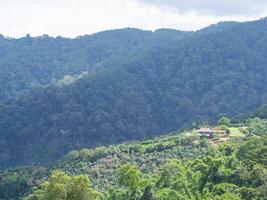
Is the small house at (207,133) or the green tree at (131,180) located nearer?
the green tree at (131,180)

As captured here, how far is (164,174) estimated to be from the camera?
242 feet

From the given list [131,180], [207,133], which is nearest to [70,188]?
[131,180]

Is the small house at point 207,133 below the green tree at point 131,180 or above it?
above

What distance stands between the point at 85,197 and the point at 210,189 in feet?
61.4

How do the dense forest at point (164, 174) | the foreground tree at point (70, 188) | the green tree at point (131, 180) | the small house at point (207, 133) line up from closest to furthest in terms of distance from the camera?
the foreground tree at point (70, 188), the dense forest at point (164, 174), the green tree at point (131, 180), the small house at point (207, 133)

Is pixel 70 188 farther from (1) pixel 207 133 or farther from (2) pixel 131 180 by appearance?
(1) pixel 207 133

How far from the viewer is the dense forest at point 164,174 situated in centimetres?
5761

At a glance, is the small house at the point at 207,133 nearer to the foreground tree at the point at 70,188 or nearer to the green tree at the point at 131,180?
the green tree at the point at 131,180

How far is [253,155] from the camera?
7212 cm

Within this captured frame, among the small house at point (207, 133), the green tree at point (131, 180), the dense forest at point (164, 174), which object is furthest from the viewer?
the small house at point (207, 133)

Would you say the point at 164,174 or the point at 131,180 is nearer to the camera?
the point at 131,180

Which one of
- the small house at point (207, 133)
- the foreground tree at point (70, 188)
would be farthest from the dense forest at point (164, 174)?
the small house at point (207, 133)

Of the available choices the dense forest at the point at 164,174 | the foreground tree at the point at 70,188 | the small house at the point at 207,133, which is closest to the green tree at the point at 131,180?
the dense forest at the point at 164,174

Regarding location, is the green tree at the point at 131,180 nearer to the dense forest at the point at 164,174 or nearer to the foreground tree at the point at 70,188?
the dense forest at the point at 164,174
